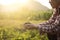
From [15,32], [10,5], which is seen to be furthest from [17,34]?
[10,5]

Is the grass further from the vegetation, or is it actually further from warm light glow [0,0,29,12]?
warm light glow [0,0,29,12]

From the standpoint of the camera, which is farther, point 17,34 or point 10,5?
point 10,5

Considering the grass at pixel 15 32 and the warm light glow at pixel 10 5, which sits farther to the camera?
the warm light glow at pixel 10 5

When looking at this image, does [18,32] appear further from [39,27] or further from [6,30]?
[39,27]

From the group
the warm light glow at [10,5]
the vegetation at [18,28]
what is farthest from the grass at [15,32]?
the warm light glow at [10,5]

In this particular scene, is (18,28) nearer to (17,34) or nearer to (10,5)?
(17,34)

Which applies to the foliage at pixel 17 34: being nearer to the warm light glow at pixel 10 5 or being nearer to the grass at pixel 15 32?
the grass at pixel 15 32

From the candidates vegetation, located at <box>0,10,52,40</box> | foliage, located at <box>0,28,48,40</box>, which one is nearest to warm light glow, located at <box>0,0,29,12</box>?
vegetation, located at <box>0,10,52,40</box>

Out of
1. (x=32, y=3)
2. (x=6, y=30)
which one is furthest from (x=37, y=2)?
(x=6, y=30)

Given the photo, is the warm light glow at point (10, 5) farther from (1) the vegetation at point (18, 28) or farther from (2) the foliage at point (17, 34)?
(2) the foliage at point (17, 34)

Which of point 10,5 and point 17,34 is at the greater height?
point 10,5

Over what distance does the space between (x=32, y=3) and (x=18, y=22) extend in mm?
262

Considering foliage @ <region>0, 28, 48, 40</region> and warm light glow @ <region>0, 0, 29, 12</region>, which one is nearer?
foliage @ <region>0, 28, 48, 40</region>

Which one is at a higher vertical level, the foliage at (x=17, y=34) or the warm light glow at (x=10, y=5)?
the warm light glow at (x=10, y=5)
